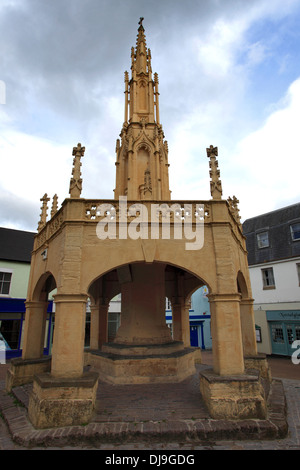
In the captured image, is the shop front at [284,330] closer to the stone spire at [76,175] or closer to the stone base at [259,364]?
the stone base at [259,364]

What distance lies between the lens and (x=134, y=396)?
7.55 metres

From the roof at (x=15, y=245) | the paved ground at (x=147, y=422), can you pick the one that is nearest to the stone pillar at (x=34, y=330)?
the paved ground at (x=147, y=422)

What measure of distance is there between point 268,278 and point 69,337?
1896 cm

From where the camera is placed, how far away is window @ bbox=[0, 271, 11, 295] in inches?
786

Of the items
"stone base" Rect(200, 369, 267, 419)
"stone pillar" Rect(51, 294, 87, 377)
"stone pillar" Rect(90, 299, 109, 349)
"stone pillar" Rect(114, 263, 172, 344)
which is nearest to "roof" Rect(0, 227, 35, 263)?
"stone pillar" Rect(90, 299, 109, 349)

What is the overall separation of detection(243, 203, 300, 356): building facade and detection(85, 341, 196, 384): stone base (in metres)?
13.1

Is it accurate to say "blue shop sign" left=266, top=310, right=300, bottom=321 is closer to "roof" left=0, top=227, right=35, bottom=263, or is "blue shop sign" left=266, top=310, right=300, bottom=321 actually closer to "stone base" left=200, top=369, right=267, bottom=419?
"stone base" left=200, top=369, right=267, bottom=419

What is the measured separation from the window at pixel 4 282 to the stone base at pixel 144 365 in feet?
44.8

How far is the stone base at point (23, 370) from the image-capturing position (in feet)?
29.0
